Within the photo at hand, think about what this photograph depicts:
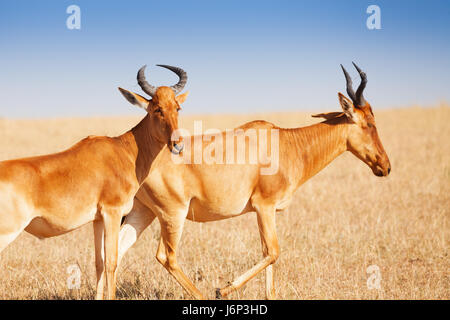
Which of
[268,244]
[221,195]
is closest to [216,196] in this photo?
[221,195]

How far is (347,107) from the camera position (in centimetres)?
763

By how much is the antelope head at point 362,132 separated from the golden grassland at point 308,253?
1.84m

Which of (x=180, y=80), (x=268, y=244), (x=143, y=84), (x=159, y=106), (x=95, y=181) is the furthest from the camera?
(x=268, y=244)

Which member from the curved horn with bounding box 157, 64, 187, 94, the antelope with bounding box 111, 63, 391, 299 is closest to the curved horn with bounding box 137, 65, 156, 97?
the curved horn with bounding box 157, 64, 187, 94

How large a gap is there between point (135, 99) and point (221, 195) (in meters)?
1.75

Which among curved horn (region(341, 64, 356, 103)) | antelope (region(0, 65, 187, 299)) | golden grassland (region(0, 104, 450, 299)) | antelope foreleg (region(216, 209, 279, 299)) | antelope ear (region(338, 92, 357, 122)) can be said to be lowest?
golden grassland (region(0, 104, 450, 299))

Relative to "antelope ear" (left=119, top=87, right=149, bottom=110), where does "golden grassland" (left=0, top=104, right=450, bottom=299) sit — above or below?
below

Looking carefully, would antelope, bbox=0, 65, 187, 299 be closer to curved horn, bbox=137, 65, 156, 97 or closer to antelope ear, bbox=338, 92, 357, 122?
curved horn, bbox=137, 65, 156, 97

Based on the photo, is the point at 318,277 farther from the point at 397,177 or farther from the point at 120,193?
the point at 397,177

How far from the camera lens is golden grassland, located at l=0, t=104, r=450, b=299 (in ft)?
23.8

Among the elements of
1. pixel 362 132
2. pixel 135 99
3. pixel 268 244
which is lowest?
pixel 268 244

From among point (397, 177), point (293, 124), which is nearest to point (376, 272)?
Answer: point (397, 177)

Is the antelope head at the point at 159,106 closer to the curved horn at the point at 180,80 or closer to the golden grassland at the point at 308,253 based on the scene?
the curved horn at the point at 180,80

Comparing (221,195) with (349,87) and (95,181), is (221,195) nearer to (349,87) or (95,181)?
(95,181)
